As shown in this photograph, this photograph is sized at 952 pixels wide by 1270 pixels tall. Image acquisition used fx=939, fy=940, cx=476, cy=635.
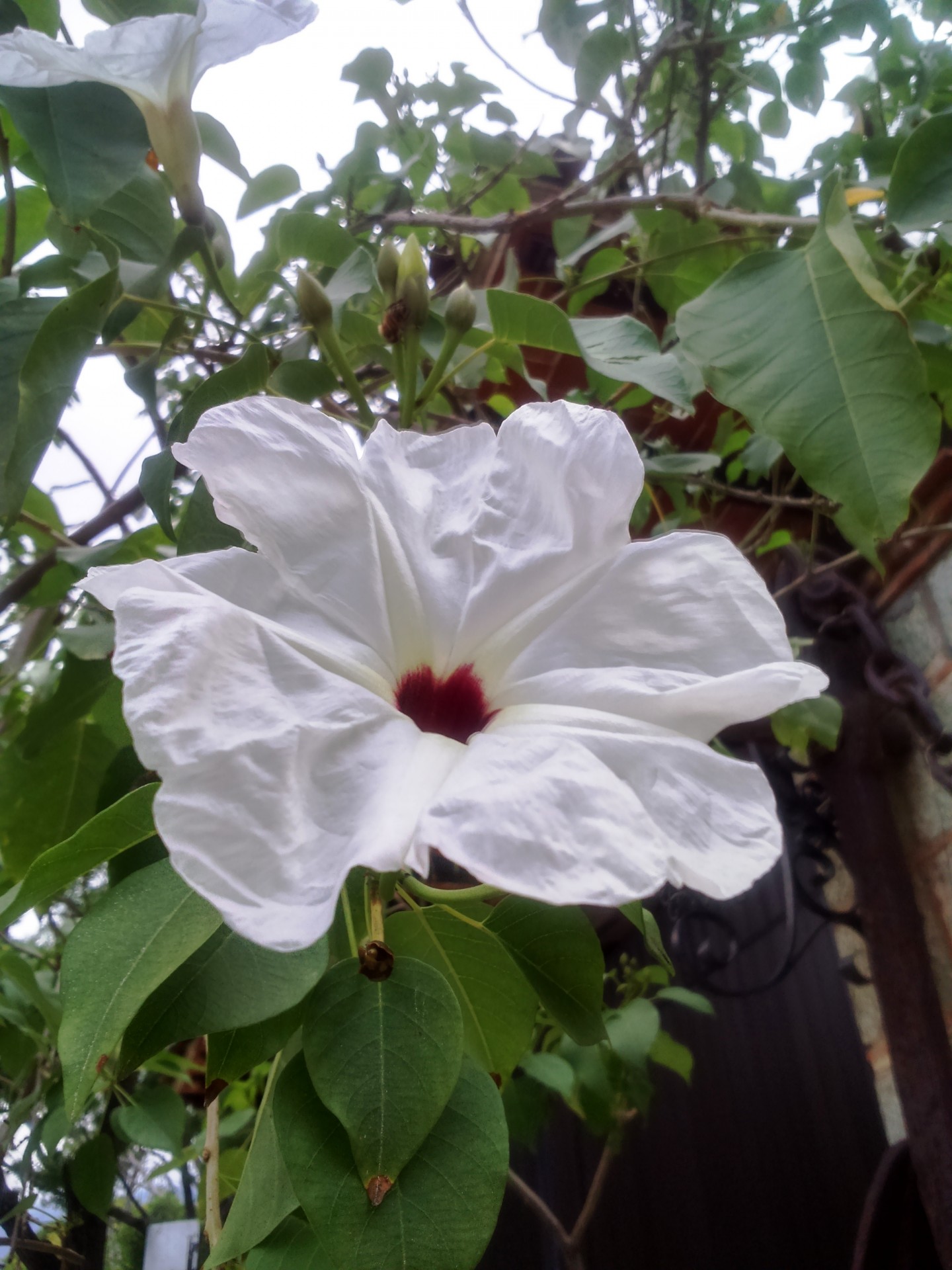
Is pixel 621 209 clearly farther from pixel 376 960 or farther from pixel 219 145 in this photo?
pixel 376 960

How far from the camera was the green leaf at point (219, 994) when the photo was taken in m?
0.52

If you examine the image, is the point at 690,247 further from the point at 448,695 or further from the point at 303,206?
the point at 448,695

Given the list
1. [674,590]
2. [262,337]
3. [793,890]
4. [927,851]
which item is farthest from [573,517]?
[793,890]

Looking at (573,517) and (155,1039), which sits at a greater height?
(573,517)

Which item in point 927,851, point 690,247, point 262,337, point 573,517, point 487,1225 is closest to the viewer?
point 487,1225

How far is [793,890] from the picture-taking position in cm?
194

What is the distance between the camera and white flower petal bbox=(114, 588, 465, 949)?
1.29ft

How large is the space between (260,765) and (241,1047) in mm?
261

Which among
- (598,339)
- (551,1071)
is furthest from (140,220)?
(551,1071)

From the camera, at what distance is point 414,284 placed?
75 centimetres

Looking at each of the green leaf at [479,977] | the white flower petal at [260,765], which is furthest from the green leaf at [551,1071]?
the white flower petal at [260,765]

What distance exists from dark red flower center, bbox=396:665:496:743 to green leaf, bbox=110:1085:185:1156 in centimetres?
96

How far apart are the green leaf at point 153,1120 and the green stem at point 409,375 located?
3.33 ft

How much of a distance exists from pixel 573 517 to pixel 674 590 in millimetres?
76
